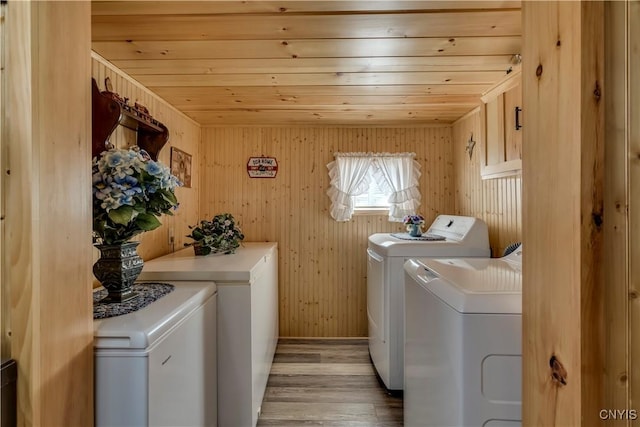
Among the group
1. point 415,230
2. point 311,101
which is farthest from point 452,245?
point 311,101

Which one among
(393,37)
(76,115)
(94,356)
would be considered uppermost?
(393,37)

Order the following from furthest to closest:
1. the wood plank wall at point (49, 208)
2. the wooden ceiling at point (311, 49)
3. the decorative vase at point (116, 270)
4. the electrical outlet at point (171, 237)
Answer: the electrical outlet at point (171, 237) → the wooden ceiling at point (311, 49) → the decorative vase at point (116, 270) → the wood plank wall at point (49, 208)

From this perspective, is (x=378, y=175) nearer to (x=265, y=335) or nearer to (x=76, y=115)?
(x=265, y=335)

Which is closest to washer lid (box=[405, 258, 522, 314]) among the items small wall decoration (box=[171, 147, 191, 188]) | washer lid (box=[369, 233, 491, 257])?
washer lid (box=[369, 233, 491, 257])

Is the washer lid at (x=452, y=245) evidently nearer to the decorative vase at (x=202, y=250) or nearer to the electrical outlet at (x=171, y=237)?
the decorative vase at (x=202, y=250)

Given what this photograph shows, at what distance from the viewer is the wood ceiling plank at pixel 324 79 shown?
1.88m

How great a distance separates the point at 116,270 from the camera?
1174 millimetres

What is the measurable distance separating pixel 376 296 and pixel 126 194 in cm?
187

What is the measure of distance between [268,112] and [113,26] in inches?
53.0

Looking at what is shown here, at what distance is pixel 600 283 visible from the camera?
19.9 inches

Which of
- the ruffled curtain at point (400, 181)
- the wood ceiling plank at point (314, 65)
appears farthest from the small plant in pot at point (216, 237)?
the ruffled curtain at point (400, 181)

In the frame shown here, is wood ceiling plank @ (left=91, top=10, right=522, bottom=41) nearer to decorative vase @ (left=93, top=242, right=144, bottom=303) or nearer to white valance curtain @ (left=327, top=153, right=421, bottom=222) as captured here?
decorative vase @ (left=93, top=242, right=144, bottom=303)

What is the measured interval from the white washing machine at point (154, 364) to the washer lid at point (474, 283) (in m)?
0.96

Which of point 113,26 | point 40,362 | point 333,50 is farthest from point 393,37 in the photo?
point 40,362
